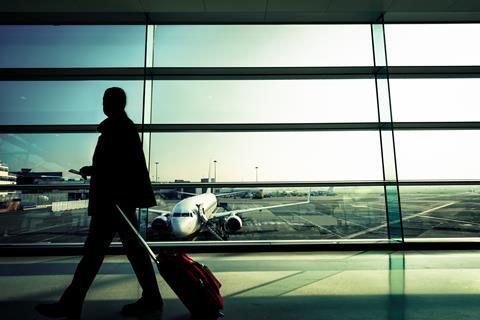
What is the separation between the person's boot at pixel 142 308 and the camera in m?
1.62

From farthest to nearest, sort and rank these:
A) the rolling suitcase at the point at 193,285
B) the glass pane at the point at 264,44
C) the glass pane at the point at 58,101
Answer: the glass pane at the point at 264,44, the glass pane at the point at 58,101, the rolling suitcase at the point at 193,285

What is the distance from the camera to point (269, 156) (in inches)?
155

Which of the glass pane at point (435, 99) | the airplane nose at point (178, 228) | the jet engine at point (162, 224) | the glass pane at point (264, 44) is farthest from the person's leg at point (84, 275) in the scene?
the airplane nose at point (178, 228)

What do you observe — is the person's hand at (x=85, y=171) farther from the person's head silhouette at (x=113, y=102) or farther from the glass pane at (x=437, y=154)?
the glass pane at (x=437, y=154)

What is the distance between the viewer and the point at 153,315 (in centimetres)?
159

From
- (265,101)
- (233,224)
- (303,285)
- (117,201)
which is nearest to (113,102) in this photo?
(117,201)

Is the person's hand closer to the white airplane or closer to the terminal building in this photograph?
the terminal building

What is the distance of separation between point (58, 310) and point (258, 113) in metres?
2.96

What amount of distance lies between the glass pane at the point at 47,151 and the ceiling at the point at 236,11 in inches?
64.9

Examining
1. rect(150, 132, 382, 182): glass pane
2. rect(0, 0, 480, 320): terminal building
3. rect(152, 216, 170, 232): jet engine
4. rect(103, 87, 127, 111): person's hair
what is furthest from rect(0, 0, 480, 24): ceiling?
rect(152, 216, 170, 232): jet engine

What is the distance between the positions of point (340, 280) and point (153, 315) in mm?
1537

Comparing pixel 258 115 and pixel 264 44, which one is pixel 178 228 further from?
pixel 264 44

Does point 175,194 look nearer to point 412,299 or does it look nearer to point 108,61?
point 108,61

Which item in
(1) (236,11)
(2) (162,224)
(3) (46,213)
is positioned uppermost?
(1) (236,11)
